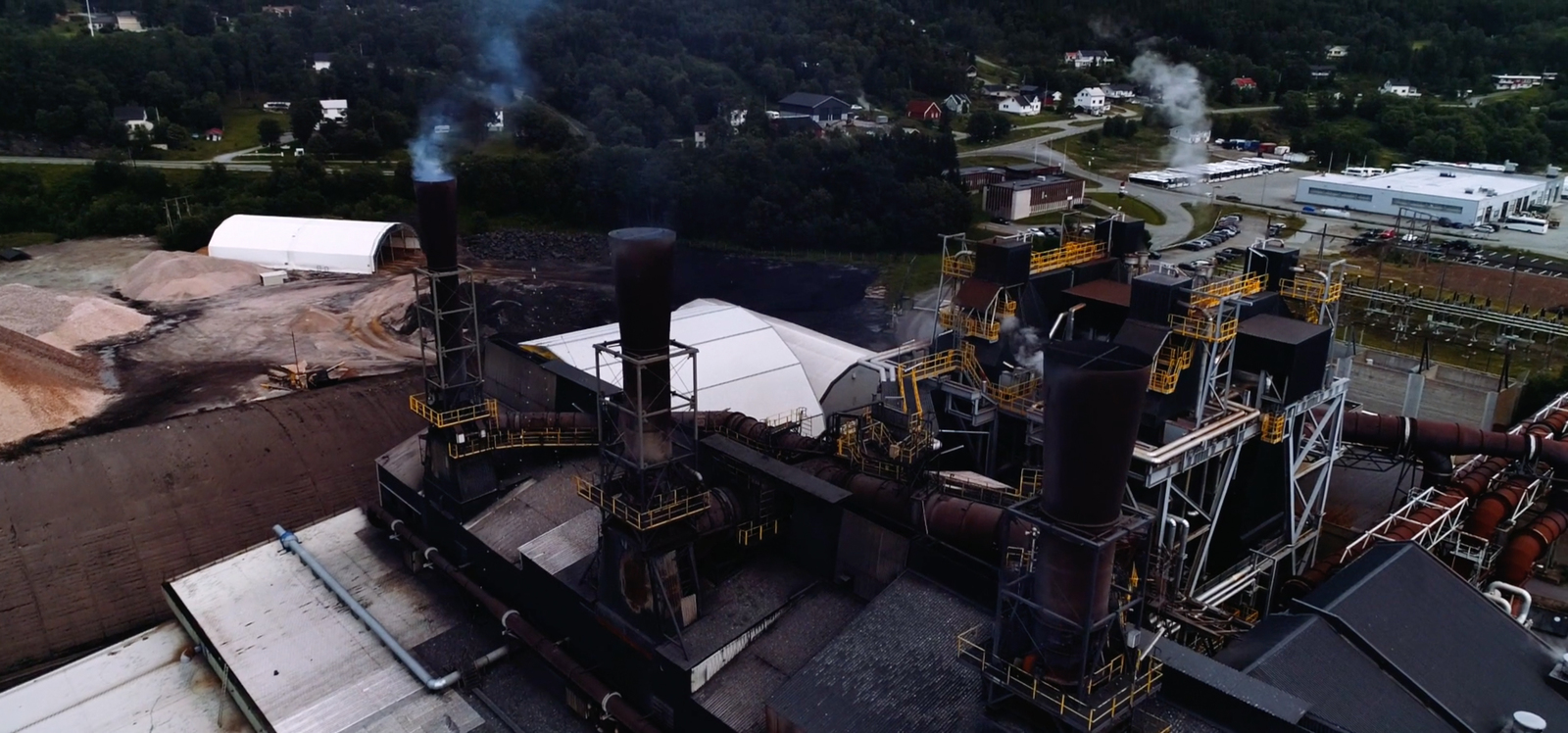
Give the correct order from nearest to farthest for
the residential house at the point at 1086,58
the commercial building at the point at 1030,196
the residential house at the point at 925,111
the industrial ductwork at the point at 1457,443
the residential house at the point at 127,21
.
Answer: the industrial ductwork at the point at 1457,443 → the commercial building at the point at 1030,196 → the residential house at the point at 925,111 → the residential house at the point at 1086,58 → the residential house at the point at 127,21

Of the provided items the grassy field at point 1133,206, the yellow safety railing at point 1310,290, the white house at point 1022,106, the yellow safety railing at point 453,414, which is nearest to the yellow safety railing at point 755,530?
the yellow safety railing at point 453,414

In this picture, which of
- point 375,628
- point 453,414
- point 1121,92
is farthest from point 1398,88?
point 375,628

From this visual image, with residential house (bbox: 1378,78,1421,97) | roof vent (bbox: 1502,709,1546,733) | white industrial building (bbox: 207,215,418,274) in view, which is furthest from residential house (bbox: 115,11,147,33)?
residential house (bbox: 1378,78,1421,97)

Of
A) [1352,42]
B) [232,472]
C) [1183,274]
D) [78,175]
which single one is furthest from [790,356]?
[1352,42]

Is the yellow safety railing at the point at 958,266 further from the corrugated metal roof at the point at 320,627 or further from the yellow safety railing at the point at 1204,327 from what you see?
the corrugated metal roof at the point at 320,627

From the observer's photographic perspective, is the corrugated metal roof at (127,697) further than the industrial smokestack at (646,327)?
Yes
